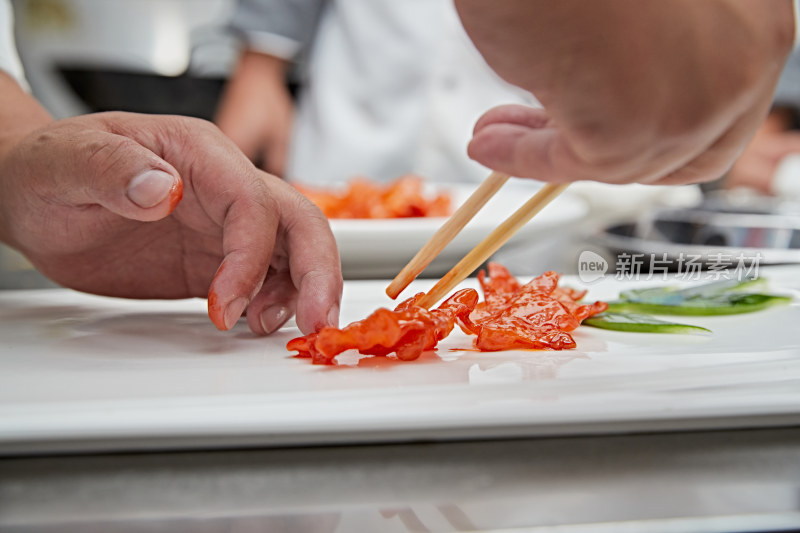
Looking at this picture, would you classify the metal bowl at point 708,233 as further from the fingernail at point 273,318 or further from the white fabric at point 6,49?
the white fabric at point 6,49

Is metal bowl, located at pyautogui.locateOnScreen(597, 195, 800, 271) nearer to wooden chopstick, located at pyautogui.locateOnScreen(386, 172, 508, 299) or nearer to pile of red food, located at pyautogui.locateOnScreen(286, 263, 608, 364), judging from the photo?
pile of red food, located at pyautogui.locateOnScreen(286, 263, 608, 364)

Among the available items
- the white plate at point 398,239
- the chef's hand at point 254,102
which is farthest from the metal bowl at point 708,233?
the chef's hand at point 254,102

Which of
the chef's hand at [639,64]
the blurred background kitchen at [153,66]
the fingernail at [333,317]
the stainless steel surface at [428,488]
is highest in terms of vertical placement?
the blurred background kitchen at [153,66]

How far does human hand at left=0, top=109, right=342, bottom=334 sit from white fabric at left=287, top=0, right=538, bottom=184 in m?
1.79

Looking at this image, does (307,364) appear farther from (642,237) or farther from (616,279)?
(642,237)

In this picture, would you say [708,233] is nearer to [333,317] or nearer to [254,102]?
[333,317]

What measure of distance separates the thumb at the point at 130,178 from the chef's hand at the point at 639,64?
36 cm

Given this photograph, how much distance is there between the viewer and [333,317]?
2.33 ft

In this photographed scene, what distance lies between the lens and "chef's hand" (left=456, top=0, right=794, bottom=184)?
0.40 m

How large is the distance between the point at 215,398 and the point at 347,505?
0.13m

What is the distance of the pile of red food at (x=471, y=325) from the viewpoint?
64 cm

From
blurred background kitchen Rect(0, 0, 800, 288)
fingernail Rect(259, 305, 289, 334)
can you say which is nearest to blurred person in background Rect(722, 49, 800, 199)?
blurred background kitchen Rect(0, 0, 800, 288)

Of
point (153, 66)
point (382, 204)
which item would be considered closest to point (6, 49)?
point (382, 204)

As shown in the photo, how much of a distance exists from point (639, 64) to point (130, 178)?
18.6 inches
